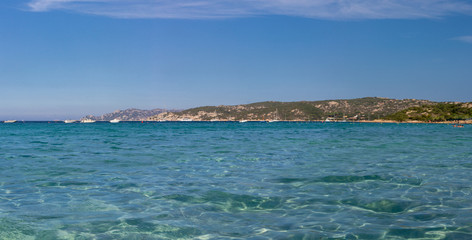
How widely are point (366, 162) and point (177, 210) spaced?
1412cm

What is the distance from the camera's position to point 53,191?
1307cm

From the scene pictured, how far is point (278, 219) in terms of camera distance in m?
9.38

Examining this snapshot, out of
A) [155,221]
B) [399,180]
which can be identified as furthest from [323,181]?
[155,221]

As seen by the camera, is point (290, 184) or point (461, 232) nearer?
point (461, 232)

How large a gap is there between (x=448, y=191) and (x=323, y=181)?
175 inches

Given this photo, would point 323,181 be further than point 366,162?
No

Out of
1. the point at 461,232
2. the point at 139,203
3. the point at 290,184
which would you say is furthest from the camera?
the point at 290,184

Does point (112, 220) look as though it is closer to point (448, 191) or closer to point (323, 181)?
point (323, 181)

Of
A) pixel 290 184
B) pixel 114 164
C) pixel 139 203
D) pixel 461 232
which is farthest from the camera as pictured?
pixel 114 164

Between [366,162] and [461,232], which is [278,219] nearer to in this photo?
[461,232]

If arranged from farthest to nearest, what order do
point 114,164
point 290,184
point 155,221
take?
point 114,164 < point 290,184 < point 155,221

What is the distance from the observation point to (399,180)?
14727mm

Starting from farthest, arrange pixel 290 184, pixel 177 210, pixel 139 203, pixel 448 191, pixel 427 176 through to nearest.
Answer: pixel 427 176 < pixel 290 184 < pixel 448 191 < pixel 139 203 < pixel 177 210

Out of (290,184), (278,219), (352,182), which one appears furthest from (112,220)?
(352,182)
